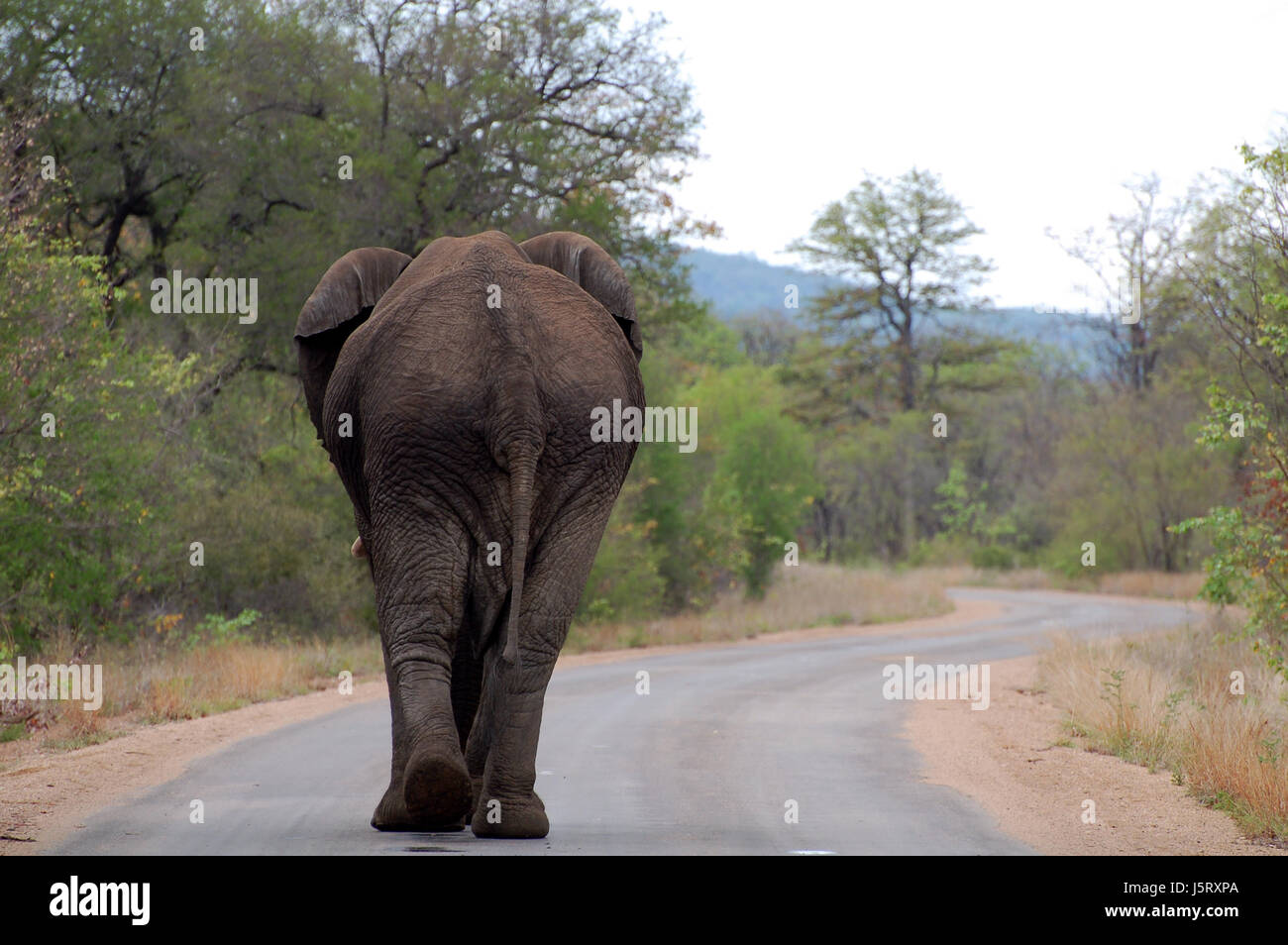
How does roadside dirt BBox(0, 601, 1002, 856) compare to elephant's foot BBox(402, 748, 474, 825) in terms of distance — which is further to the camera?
roadside dirt BBox(0, 601, 1002, 856)

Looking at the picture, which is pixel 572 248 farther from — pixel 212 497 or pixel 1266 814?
pixel 212 497

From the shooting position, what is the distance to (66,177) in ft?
74.5

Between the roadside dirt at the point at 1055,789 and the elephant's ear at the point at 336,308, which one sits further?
the roadside dirt at the point at 1055,789

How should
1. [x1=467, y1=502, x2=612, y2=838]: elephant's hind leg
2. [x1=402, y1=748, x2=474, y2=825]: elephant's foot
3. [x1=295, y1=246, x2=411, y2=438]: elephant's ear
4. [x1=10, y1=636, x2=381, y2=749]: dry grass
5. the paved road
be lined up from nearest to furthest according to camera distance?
[x1=402, y1=748, x2=474, y2=825]: elephant's foot, [x1=467, y1=502, x2=612, y2=838]: elephant's hind leg, the paved road, [x1=295, y1=246, x2=411, y2=438]: elephant's ear, [x1=10, y1=636, x2=381, y2=749]: dry grass

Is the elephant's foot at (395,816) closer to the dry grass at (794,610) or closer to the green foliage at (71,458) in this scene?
the green foliage at (71,458)

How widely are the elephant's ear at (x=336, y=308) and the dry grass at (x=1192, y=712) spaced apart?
18.6 ft

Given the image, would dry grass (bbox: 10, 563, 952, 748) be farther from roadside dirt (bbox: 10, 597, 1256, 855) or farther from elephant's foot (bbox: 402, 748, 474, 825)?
elephant's foot (bbox: 402, 748, 474, 825)

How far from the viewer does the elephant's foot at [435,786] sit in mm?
5977

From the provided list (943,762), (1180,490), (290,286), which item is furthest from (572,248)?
(1180,490)

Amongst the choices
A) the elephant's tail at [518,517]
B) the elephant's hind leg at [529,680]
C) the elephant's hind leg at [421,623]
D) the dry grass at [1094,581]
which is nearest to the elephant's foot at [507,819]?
the elephant's hind leg at [529,680]

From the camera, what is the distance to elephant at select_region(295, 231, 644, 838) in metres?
6.36

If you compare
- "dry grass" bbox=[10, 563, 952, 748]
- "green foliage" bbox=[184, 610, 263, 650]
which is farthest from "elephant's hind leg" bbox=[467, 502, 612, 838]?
"green foliage" bbox=[184, 610, 263, 650]

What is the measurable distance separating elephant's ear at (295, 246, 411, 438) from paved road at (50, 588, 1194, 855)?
Result: 220 cm

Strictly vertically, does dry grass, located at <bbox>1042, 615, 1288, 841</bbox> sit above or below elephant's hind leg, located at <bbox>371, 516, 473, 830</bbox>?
below
